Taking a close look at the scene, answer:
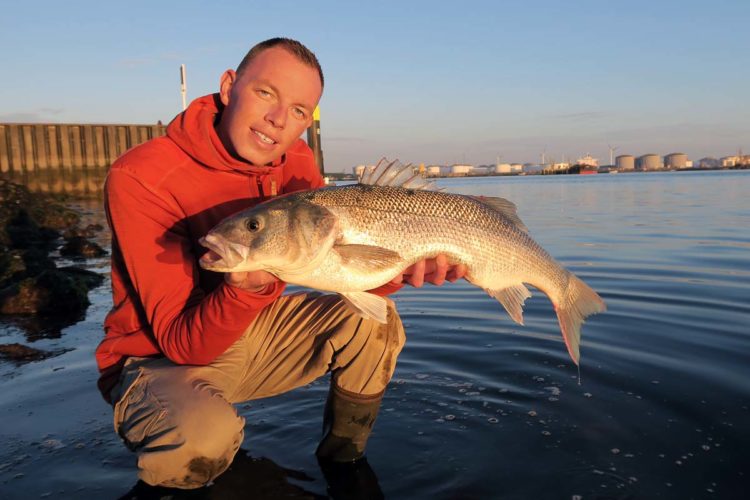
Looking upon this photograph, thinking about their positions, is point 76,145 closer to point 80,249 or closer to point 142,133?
point 142,133

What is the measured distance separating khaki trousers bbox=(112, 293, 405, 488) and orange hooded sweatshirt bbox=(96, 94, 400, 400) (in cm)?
19

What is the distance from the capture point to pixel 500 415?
4.51 meters

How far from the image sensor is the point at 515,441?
13.4 ft

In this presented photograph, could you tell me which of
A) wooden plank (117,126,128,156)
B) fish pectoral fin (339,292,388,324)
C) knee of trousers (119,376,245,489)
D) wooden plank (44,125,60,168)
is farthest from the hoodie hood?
wooden plank (117,126,128,156)

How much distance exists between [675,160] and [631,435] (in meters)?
→ 180

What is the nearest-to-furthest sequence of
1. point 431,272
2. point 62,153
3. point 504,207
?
point 431,272
point 504,207
point 62,153

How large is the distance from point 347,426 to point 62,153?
31357mm

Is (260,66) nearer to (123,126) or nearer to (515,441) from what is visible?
(515,441)

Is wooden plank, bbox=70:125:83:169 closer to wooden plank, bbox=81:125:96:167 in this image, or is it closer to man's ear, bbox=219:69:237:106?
wooden plank, bbox=81:125:96:167

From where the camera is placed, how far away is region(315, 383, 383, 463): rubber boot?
3.95 meters

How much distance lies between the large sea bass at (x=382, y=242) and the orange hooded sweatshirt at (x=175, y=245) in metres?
0.25

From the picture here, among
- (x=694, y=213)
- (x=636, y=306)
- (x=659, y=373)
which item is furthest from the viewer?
(x=694, y=213)

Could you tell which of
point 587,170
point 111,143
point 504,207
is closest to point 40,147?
point 111,143

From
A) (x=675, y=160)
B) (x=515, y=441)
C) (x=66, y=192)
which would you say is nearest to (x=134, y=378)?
(x=515, y=441)
